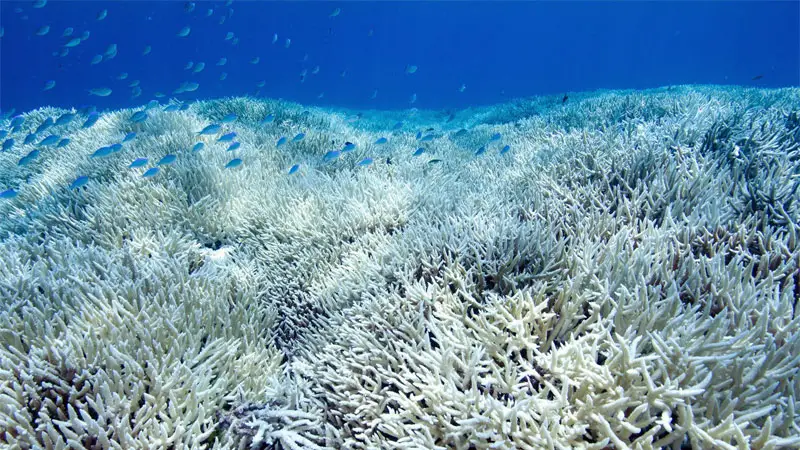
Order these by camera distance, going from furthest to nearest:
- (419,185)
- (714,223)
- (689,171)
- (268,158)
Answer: (268,158)
(419,185)
(689,171)
(714,223)

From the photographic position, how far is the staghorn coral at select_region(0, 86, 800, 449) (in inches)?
66.4

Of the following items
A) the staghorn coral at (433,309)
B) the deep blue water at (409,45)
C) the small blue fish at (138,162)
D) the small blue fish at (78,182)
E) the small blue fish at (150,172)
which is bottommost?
the staghorn coral at (433,309)

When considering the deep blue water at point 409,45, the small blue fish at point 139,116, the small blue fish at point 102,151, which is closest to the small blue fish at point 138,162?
the small blue fish at point 102,151

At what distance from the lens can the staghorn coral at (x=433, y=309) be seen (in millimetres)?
1687

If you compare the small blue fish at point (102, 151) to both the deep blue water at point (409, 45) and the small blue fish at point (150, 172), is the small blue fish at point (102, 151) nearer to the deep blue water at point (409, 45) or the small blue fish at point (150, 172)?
the small blue fish at point (150, 172)

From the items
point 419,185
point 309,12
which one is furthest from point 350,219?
point 309,12

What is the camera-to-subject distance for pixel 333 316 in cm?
281

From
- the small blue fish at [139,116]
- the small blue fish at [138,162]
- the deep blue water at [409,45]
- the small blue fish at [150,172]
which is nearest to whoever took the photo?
the small blue fish at [150,172]

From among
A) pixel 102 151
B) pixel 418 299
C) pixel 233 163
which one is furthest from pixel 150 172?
pixel 418 299

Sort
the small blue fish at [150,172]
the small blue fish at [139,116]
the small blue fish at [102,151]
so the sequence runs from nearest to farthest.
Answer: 1. the small blue fish at [150,172]
2. the small blue fish at [102,151]
3. the small blue fish at [139,116]

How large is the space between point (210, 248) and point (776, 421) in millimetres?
4635

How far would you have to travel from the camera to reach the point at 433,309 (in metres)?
2.53

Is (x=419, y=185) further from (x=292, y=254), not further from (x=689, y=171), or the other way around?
(x=689, y=171)

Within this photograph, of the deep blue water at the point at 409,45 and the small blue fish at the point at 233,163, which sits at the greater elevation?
the deep blue water at the point at 409,45
